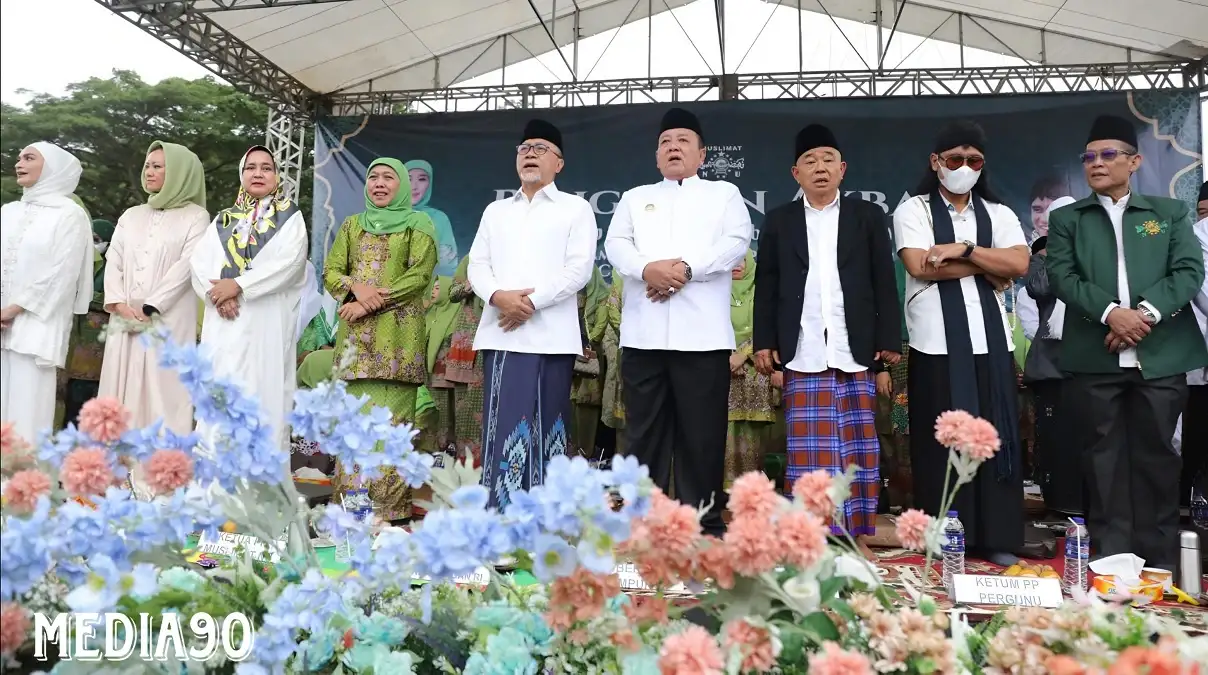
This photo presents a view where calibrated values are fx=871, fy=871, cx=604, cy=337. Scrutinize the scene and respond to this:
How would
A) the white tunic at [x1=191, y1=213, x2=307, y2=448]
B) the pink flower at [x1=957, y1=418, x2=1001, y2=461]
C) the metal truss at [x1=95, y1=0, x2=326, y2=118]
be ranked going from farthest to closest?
the metal truss at [x1=95, y1=0, x2=326, y2=118] → the white tunic at [x1=191, y1=213, x2=307, y2=448] → the pink flower at [x1=957, y1=418, x2=1001, y2=461]

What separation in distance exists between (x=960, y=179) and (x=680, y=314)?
1.15m

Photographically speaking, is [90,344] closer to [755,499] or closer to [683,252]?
[683,252]

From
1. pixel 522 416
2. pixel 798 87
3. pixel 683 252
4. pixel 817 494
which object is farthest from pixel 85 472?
pixel 798 87

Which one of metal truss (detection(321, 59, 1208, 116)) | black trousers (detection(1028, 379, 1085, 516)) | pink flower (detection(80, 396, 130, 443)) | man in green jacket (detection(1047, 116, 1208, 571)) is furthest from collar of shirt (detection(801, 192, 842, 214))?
metal truss (detection(321, 59, 1208, 116))

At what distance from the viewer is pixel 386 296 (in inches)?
147

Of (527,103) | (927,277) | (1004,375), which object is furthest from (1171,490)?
(527,103)

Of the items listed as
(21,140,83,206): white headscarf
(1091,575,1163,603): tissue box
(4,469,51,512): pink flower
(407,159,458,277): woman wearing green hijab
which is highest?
(407,159,458,277): woman wearing green hijab

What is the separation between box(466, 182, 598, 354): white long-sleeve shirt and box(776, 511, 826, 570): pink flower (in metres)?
2.48

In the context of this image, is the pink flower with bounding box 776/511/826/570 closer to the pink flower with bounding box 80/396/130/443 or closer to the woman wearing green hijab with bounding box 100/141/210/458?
the pink flower with bounding box 80/396/130/443

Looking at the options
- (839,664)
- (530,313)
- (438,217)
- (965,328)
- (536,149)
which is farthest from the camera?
(438,217)

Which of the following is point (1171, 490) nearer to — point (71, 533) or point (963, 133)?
point (963, 133)

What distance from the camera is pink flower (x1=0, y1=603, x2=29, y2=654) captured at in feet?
2.87

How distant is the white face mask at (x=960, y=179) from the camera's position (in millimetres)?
3211

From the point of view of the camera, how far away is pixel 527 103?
24.7 feet
